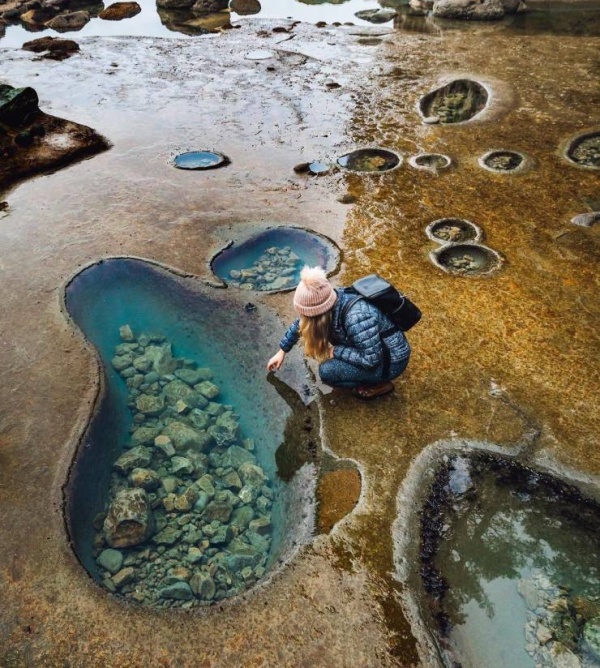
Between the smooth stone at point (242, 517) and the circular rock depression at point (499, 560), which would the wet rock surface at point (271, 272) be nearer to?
the smooth stone at point (242, 517)

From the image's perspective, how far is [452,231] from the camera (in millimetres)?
5852

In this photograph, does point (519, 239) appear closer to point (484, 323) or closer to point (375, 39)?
point (484, 323)

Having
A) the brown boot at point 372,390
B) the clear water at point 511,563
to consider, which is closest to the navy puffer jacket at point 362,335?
the brown boot at point 372,390

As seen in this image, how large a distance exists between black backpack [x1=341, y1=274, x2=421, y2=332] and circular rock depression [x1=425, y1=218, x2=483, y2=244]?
2.37 meters

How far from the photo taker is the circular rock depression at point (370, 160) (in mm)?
7277

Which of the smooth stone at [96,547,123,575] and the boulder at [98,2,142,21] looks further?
the boulder at [98,2,142,21]

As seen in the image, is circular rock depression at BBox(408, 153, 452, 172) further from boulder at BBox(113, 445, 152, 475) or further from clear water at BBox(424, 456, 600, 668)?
boulder at BBox(113, 445, 152, 475)

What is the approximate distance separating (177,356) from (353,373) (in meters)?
1.91

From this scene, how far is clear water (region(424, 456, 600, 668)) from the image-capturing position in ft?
9.30

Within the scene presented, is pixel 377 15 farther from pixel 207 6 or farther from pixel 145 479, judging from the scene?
pixel 145 479

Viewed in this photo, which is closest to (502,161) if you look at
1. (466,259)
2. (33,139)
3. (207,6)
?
(466,259)

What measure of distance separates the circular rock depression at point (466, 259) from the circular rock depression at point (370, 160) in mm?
2145

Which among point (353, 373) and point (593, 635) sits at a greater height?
point (353, 373)

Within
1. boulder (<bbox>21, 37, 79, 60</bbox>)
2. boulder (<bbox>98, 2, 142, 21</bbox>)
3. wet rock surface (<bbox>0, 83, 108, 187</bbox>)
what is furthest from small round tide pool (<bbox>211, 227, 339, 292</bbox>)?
boulder (<bbox>98, 2, 142, 21</bbox>)
